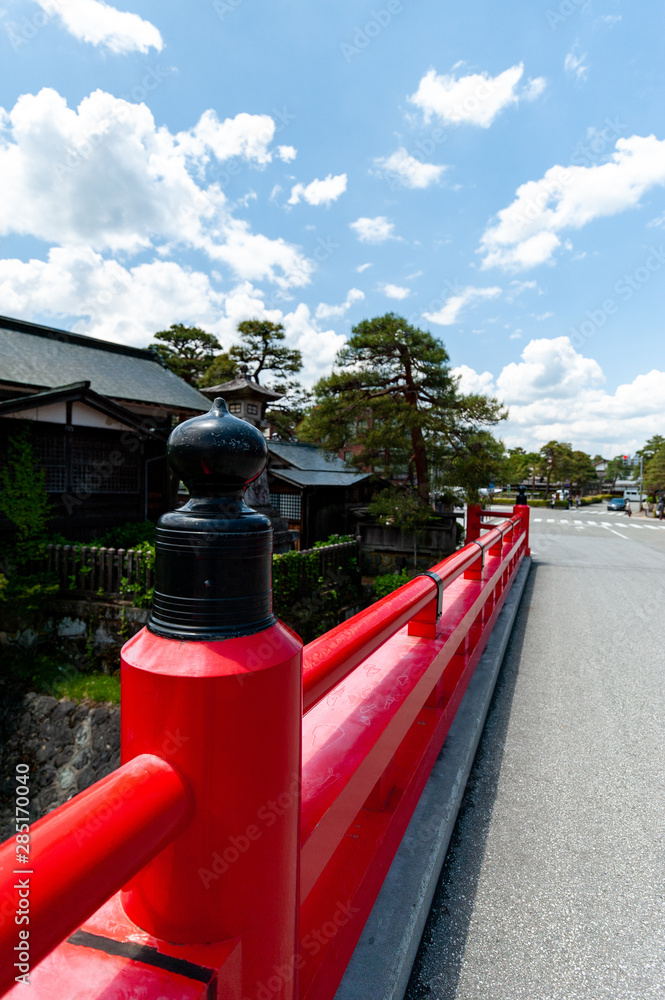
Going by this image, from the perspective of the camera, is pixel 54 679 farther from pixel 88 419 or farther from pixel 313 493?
pixel 313 493

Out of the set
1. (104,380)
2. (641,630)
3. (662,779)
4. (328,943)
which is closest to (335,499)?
(104,380)

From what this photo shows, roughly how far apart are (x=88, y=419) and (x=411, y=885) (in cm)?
1200

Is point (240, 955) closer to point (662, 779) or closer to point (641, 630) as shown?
point (662, 779)

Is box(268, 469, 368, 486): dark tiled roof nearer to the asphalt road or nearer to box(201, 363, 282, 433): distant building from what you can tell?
box(201, 363, 282, 433): distant building

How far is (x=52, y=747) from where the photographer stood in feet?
28.3

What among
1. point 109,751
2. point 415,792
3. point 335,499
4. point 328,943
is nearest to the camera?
point 328,943

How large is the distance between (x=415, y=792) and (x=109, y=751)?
26.5ft

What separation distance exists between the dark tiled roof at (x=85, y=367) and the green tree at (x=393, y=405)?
13.9 feet

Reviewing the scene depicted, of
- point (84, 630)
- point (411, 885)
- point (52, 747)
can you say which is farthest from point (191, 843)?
point (84, 630)

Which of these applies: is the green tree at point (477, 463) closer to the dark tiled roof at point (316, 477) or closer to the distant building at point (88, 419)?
the dark tiled roof at point (316, 477)

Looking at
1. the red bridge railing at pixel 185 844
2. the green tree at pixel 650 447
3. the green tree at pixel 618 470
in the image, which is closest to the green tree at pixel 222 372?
the red bridge railing at pixel 185 844

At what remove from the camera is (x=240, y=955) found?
0.85m

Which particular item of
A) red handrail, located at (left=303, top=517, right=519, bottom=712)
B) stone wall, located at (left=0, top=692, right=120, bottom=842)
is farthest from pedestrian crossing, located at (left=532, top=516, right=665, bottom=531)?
red handrail, located at (left=303, top=517, right=519, bottom=712)

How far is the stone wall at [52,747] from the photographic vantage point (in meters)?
8.09
